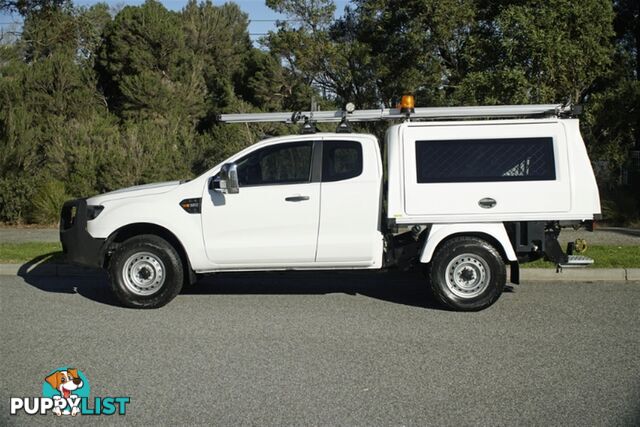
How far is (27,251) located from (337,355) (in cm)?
754

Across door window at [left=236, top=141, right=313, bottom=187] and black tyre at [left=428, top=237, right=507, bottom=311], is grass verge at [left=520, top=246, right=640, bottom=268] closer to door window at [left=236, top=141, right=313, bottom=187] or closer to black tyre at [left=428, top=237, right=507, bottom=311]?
black tyre at [left=428, top=237, right=507, bottom=311]

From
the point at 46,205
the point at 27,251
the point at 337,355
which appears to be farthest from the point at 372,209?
the point at 46,205

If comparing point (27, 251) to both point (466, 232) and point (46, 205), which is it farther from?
point (466, 232)

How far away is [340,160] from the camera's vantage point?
855cm

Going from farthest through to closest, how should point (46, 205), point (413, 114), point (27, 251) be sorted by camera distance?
1. point (46, 205)
2. point (27, 251)
3. point (413, 114)

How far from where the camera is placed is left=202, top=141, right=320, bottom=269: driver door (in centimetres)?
838

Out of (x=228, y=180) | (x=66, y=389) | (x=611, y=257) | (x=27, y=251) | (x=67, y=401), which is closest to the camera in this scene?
(x=67, y=401)

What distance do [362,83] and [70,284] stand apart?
1452 cm

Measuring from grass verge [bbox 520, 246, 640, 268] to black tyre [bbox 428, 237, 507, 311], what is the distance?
2218 mm

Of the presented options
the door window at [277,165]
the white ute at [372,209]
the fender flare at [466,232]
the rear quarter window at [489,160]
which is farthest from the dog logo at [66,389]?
the rear quarter window at [489,160]

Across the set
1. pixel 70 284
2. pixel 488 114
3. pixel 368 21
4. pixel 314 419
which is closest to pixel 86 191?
pixel 70 284

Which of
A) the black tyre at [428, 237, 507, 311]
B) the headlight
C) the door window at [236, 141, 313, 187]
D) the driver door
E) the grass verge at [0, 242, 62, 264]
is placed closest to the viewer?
the black tyre at [428, 237, 507, 311]

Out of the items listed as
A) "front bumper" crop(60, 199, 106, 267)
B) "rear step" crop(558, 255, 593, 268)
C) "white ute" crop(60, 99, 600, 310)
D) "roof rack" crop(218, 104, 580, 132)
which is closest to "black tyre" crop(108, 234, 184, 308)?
"white ute" crop(60, 99, 600, 310)

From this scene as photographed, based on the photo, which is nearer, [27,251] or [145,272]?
[145,272]
